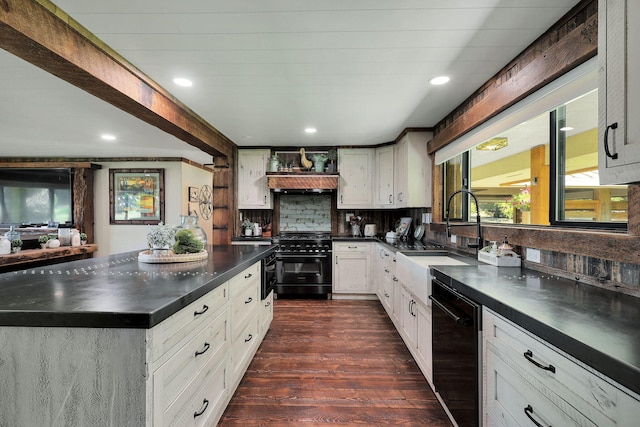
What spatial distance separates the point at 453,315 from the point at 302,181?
10.7 ft

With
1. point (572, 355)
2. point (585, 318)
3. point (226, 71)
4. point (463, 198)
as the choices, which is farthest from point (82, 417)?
point (463, 198)

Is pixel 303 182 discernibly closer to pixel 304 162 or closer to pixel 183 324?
pixel 304 162

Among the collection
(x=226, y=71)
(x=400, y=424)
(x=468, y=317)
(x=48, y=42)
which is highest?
(x=226, y=71)

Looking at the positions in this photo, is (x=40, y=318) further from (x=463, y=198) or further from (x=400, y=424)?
(x=463, y=198)

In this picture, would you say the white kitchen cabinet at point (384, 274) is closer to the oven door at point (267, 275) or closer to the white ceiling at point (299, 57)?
the oven door at point (267, 275)

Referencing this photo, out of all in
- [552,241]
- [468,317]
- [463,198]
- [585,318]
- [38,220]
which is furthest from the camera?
[38,220]

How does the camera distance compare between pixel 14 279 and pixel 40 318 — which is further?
pixel 14 279

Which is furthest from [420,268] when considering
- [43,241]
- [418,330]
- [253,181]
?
[43,241]

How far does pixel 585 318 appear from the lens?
0.97 m

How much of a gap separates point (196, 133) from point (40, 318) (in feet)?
A: 8.61

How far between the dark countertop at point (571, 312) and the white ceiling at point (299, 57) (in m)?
1.40

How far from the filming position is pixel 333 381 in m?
2.21

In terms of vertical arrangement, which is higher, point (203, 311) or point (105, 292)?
point (105, 292)

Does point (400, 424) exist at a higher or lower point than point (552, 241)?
lower
